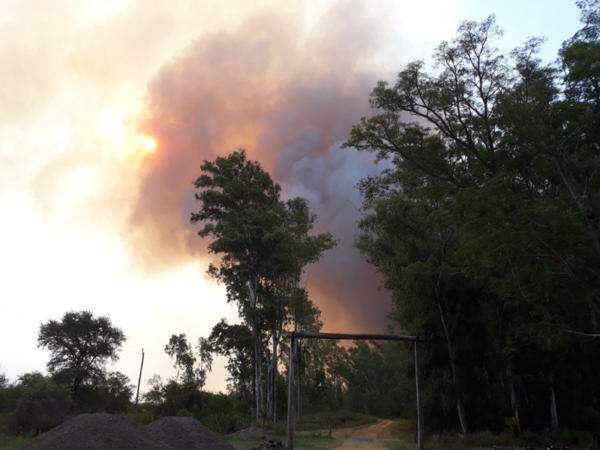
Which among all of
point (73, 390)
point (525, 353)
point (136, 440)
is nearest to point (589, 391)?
point (525, 353)

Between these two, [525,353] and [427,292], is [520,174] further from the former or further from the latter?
[525,353]

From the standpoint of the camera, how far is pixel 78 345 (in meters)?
35.5

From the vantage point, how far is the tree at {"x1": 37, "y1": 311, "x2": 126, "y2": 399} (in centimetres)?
3441

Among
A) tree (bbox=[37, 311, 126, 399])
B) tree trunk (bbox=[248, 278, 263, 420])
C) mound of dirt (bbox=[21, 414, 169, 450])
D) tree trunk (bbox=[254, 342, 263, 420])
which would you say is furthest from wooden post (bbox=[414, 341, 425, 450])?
tree (bbox=[37, 311, 126, 399])

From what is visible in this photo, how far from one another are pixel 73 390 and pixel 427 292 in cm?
3181

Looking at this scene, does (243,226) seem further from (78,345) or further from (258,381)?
(78,345)

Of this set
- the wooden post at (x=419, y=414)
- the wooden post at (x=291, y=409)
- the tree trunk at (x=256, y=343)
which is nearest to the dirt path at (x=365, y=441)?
the wooden post at (x=419, y=414)


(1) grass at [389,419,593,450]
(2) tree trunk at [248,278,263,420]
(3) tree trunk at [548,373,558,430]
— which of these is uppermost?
(2) tree trunk at [248,278,263,420]

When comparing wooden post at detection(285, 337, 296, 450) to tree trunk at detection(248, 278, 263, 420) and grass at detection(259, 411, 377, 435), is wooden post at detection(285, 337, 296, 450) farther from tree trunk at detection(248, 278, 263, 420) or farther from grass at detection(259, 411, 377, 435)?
grass at detection(259, 411, 377, 435)

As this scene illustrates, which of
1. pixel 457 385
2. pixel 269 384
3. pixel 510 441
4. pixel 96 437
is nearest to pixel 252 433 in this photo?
pixel 269 384

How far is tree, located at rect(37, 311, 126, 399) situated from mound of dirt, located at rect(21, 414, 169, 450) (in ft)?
96.9

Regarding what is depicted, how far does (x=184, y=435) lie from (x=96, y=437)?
3.12 m

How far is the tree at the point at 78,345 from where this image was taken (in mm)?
34406

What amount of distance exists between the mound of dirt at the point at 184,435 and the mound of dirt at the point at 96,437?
1.08 metres
